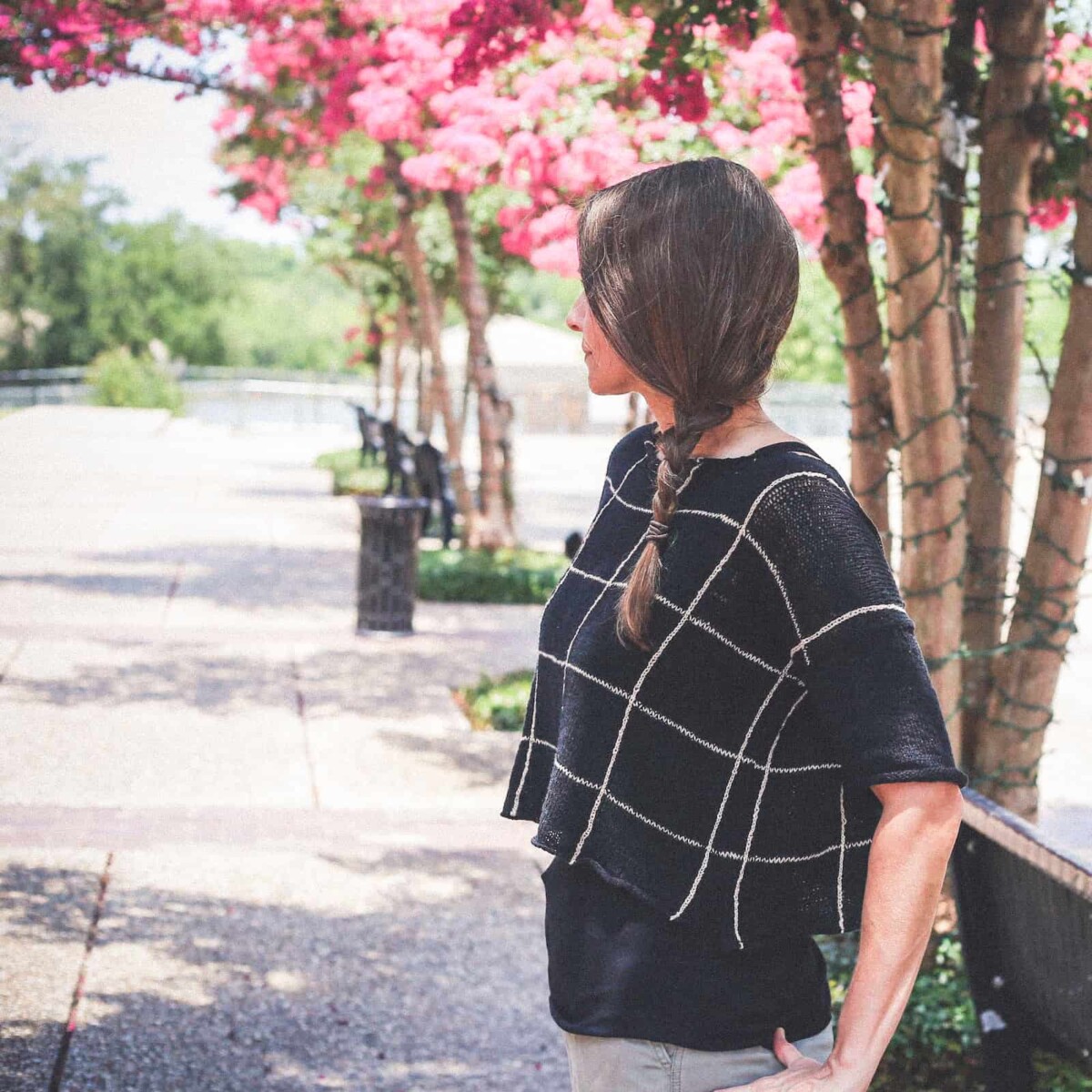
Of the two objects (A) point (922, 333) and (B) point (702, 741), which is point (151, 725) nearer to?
(A) point (922, 333)

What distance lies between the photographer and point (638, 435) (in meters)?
1.97

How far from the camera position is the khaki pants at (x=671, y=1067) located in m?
1.59

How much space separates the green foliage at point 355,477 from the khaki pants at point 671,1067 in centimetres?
1727

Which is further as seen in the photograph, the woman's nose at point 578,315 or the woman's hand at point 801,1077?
the woman's nose at point 578,315

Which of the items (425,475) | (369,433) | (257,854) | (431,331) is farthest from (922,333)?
(369,433)

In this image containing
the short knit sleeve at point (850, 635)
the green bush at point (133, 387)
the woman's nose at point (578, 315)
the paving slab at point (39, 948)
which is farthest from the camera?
the green bush at point (133, 387)

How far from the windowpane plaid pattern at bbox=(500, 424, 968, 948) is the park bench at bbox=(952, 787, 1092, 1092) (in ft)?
3.64

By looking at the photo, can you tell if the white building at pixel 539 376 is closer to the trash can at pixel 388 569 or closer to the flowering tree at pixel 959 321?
the trash can at pixel 388 569

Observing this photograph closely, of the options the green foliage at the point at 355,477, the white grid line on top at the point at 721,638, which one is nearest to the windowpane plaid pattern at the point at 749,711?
the white grid line on top at the point at 721,638

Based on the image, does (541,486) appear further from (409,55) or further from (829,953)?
(829,953)

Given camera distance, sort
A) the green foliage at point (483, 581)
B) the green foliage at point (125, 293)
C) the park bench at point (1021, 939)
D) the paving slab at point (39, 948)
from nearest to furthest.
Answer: the park bench at point (1021, 939) < the paving slab at point (39, 948) < the green foliage at point (483, 581) < the green foliage at point (125, 293)

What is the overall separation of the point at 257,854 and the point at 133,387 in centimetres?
3689

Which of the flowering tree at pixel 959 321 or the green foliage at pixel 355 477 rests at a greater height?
the flowering tree at pixel 959 321

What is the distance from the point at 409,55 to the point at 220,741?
520 cm
